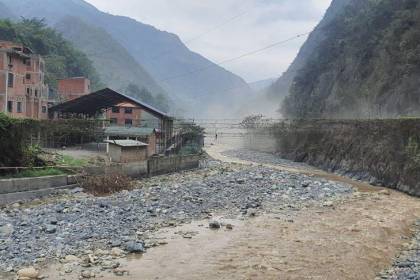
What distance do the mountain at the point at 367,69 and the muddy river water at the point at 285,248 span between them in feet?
102

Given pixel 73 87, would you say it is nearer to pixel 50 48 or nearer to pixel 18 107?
pixel 50 48

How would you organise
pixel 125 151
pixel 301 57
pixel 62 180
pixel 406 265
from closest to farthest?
pixel 406 265
pixel 62 180
pixel 125 151
pixel 301 57

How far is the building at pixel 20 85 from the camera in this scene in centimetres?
4741

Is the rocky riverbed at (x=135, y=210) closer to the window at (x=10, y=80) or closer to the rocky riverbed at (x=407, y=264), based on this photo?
the rocky riverbed at (x=407, y=264)

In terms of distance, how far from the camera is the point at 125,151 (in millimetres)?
34750

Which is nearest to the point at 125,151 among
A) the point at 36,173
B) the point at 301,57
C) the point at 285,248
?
the point at 36,173

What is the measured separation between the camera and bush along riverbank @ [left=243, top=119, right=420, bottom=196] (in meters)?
31.1

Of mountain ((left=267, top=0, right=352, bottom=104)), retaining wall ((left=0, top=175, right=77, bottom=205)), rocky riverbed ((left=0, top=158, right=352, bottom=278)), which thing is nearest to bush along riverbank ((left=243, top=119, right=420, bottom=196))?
rocky riverbed ((left=0, top=158, right=352, bottom=278))

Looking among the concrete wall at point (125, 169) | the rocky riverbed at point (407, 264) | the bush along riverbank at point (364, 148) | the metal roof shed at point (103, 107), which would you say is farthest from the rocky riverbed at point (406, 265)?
the metal roof shed at point (103, 107)

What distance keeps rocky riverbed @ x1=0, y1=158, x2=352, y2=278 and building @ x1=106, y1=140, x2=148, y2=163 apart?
294 cm

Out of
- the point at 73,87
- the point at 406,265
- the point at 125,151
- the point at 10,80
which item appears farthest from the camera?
the point at 73,87

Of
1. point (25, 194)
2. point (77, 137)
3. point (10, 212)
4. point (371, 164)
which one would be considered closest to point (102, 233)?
point (10, 212)

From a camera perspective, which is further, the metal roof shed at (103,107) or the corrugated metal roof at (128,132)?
the metal roof shed at (103,107)

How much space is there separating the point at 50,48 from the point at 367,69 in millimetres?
61908
